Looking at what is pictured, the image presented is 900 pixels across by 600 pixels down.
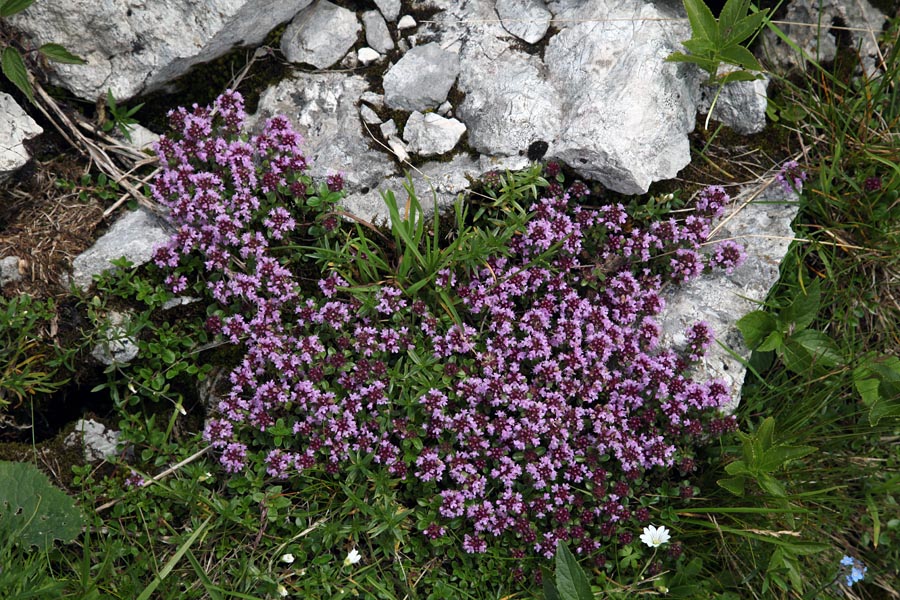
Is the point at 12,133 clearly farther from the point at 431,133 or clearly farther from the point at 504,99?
the point at 504,99

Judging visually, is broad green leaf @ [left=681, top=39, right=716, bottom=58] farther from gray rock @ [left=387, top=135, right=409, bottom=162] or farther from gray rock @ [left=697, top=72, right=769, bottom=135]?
gray rock @ [left=387, top=135, right=409, bottom=162]

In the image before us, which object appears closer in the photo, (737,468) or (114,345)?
(737,468)

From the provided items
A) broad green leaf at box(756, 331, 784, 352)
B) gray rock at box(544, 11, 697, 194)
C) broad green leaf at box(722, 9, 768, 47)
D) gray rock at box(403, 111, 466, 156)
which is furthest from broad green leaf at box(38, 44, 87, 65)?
broad green leaf at box(756, 331, 784, 352)

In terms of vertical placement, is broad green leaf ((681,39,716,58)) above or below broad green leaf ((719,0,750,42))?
below

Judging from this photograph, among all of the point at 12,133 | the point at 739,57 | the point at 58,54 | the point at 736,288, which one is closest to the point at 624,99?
the point at 739,57

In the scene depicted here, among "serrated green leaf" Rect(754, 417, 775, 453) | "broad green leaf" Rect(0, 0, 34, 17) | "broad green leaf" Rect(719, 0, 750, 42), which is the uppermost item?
"broad green leaf" Rect(0, 0, 34, 17)

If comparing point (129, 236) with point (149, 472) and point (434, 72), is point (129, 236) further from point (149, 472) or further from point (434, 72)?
point (434, 72)

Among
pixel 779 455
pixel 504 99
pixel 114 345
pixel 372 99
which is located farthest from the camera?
pixel 372 99
